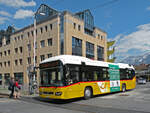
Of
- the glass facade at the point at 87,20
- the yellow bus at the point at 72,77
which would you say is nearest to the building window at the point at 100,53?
the glass facade at the point at 87,20

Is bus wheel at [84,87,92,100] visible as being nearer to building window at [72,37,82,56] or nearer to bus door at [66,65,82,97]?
bus door at [66,65,82,97]

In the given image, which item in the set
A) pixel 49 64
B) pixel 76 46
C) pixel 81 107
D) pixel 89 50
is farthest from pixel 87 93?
pixel 89 50

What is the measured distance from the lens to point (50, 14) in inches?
1528

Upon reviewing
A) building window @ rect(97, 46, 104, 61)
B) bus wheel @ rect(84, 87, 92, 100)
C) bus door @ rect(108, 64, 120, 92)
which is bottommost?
bus wheel @ rect(84, 87, 92, 100)

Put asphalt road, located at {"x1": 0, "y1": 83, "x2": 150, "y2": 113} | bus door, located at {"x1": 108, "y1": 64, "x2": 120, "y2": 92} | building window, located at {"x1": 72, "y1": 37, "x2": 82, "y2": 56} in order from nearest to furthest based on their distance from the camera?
1. asphalt road, located at {"x1": 0, "y1": 83, "x2": 150, "y2": 113}
2. bus door, located at {"x1": 108, "y1": 64, "x2": 120, "y2": 92}
3. building window, located at {"x1": 72, "y1": 37, "x2": 82, "y2": 56}

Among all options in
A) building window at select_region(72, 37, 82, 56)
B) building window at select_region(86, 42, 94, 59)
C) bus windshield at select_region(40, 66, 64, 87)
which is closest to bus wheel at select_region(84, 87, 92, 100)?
bus windshield at select_region(40, 66, 64, 87)

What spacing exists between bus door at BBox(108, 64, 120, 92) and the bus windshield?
5948mm

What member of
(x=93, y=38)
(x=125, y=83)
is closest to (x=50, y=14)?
(x=93, y=38)

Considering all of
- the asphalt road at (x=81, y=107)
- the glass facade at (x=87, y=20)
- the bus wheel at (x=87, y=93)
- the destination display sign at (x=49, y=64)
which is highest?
the glass facade at (x=87, y=20)

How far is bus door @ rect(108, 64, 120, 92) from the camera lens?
15984mm

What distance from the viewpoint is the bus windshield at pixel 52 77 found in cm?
1135

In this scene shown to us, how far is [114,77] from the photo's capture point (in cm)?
1644

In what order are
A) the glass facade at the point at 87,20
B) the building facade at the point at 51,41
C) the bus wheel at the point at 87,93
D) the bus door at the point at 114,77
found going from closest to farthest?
the bus wheel at the point at 87,93 < the bus door at the point at 114,77 < the building facade at the point at 51,41 < the glass facade at the point at 87,20

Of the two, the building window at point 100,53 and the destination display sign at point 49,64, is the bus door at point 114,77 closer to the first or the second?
the destination display sign at point 49,64
